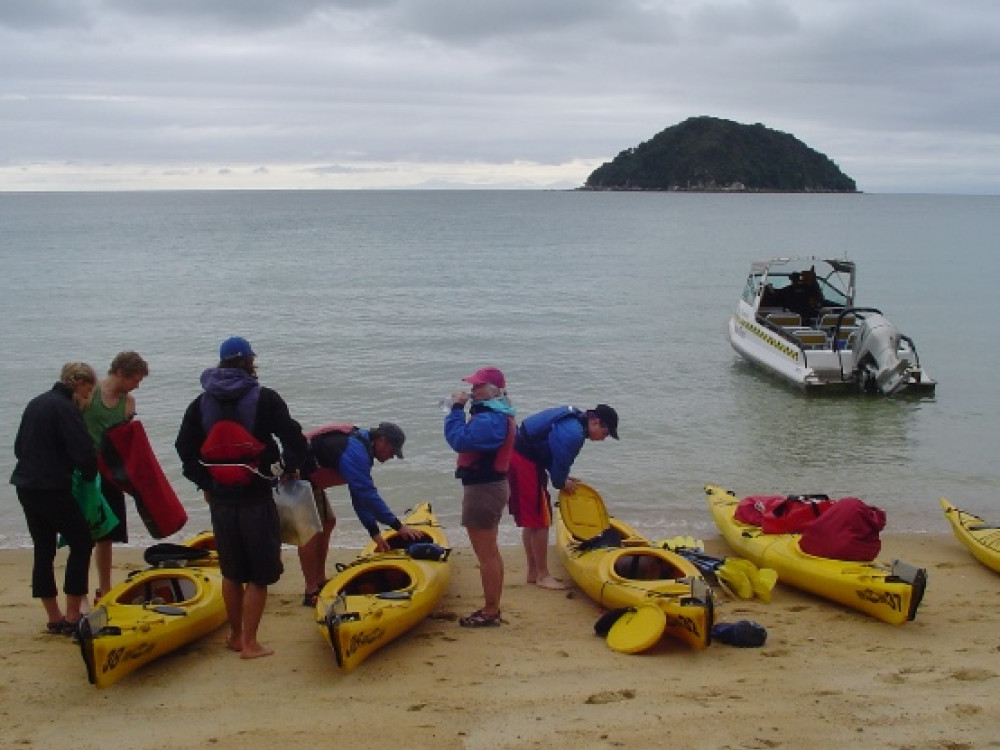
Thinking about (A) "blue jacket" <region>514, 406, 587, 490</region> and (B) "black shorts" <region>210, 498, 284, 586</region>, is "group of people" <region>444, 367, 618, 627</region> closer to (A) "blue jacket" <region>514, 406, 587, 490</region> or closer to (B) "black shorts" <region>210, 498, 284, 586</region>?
(A) "blue jacket" <region>514, 406, 587, 490</region>

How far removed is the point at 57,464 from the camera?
5.32m

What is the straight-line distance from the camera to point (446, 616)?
6.30 metres

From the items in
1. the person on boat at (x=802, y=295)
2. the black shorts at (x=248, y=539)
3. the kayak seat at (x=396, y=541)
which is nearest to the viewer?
the black shorts at (x=248, y=539)

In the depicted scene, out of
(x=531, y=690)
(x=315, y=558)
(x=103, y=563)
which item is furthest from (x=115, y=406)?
(x=531, y=690)

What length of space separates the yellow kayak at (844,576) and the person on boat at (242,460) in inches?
146

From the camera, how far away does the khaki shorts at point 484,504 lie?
5.78 metres

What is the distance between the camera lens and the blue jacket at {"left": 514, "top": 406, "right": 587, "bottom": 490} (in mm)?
6574

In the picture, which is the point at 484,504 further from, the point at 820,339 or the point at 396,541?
the point at 820,339

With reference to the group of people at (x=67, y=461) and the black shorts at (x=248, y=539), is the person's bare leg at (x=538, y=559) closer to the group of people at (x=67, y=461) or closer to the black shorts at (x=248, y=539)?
the black shorts at (x=248, y=539)

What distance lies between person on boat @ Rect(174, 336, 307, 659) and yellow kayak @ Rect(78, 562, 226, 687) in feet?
1.80

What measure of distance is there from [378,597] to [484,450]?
104 cm

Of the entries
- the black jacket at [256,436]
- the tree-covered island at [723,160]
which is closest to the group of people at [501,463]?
the black jacket at [256,436]

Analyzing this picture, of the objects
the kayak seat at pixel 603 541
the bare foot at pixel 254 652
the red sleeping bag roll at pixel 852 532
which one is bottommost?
the bare foot at pixel 254 652

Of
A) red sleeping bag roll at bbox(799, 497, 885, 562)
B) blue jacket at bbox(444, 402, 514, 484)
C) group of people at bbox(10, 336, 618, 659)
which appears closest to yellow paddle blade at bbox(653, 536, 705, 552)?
red sleeping bag roll at bbox(799, 497, 885, 562)
